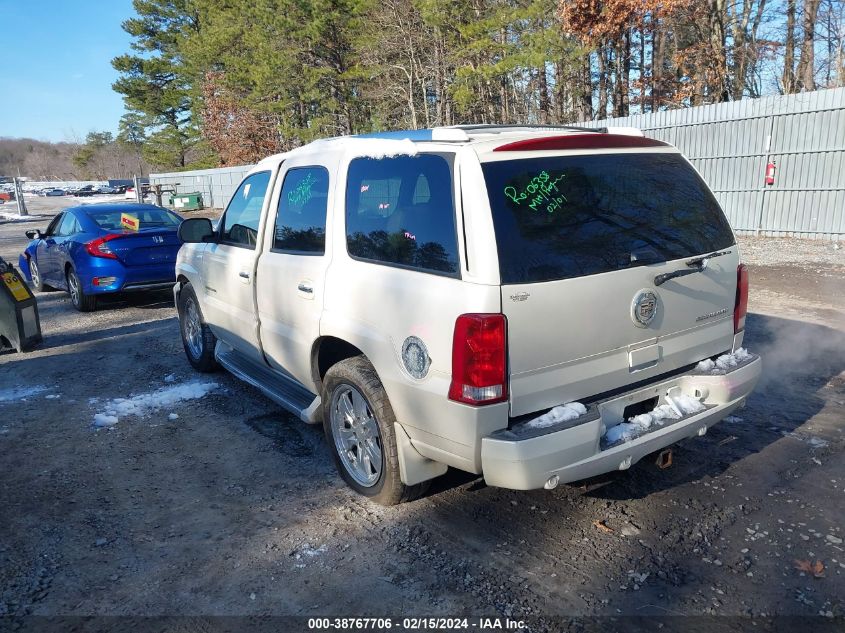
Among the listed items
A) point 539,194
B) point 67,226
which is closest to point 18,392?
point 67,226

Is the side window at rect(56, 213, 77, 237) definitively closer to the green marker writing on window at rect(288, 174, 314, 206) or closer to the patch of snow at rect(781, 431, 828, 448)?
the green marker writing on window at rect(288, 174, 314, 206)

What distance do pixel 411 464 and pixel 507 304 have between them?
1051 mm

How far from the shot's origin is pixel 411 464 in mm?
3316

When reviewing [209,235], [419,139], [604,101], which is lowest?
[209,235]

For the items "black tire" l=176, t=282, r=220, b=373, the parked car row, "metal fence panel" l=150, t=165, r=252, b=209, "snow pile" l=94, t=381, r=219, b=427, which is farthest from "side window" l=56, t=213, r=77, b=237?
the parked car row

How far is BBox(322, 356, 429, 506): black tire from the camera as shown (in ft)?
11.1

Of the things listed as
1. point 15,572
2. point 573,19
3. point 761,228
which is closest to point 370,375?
point 15,572

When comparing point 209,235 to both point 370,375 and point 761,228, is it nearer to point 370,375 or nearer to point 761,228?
point 370,375

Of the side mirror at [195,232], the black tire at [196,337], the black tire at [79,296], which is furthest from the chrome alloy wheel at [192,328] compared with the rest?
the black tire at [79,296]

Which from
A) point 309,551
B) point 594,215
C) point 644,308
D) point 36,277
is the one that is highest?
point 594,215

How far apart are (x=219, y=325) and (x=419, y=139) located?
9.59 ft

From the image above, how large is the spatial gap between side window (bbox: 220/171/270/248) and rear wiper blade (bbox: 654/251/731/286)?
9.35 ft

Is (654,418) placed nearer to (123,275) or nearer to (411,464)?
(411,464)

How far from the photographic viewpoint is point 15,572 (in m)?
3.24
